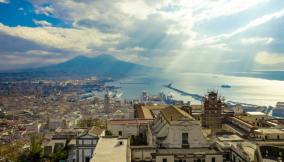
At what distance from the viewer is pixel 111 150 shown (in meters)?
24.4

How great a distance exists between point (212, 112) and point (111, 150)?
53.1ft

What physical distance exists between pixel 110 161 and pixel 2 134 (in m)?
52.1

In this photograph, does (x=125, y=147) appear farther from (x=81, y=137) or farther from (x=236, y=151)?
(x=236, y=151)

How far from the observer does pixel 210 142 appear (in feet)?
88.4

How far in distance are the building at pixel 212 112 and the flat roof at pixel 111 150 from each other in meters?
12.7

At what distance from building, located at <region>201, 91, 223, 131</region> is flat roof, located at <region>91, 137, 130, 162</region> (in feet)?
41.7

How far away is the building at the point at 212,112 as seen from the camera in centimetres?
3681

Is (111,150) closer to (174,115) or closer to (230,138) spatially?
(174,115)

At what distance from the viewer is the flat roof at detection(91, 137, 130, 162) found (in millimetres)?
21977

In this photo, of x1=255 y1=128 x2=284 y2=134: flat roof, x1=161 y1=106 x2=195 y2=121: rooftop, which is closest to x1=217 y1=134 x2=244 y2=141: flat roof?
x1=255 y1=128 x2=284 y2=134: flat roof

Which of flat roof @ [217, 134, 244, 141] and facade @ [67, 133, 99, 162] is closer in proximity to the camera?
facade @ [67, 133, 99, 162]

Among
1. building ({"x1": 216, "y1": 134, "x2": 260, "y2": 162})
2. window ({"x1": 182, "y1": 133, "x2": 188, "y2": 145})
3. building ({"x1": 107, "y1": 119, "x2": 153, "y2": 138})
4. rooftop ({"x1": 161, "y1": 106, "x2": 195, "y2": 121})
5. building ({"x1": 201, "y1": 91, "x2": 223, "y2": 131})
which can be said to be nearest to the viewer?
building ({"x1": 216, "y1": 134, "x2": 260, "y2": 162})

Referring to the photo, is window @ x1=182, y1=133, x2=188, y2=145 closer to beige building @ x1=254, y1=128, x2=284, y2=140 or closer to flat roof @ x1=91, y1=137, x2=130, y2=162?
flat roof @ x1=91, y1=137, x2=130, y2=162

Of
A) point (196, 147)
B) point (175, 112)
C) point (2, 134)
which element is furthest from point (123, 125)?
point (2, 134)
